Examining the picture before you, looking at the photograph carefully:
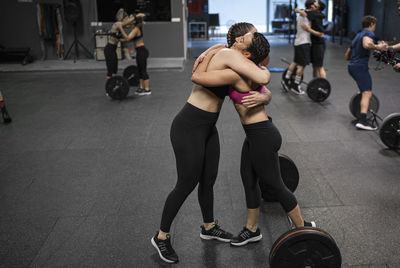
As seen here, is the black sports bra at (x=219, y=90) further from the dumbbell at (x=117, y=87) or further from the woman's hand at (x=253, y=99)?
the dumbbell at (x=117, y=87)

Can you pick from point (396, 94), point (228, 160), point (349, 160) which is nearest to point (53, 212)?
point (228, 160)

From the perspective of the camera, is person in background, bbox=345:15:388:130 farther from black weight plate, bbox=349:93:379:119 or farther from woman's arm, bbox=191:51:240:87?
woman's arm, bbox=191:51:240:87

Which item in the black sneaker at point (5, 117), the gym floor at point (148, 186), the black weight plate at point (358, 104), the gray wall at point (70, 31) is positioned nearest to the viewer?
the gym floor at point (148, 186)

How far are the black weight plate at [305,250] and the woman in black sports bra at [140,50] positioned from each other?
4595 mm

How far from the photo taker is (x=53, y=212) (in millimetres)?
2828

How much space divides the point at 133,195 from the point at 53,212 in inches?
23.1

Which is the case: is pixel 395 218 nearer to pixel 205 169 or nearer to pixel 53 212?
pixel 205 169

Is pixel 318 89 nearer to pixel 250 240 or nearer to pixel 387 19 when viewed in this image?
pixel 250 240

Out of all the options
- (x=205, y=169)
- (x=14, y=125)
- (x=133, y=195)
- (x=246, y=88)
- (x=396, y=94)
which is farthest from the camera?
(x=396, y=94)

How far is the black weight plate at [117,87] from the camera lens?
20.0 feet

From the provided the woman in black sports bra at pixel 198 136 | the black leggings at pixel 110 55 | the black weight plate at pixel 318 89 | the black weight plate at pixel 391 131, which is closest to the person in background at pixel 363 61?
the black weight plate at pixel 391 131

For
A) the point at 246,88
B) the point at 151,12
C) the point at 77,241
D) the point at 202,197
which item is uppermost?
the point at 151,12

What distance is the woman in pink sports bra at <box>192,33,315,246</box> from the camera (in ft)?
6.28

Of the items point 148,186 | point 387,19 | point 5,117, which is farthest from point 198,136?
point 387,19
